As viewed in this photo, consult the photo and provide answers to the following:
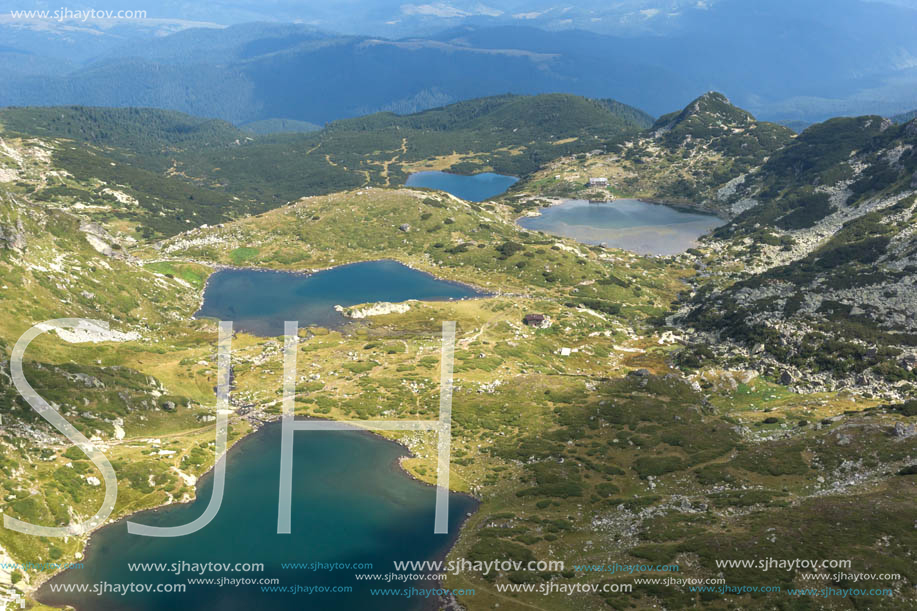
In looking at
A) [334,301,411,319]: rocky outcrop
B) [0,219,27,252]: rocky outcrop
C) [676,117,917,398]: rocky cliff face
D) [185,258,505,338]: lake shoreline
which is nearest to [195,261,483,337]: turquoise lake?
[185,258,505,338]: lake shoreline

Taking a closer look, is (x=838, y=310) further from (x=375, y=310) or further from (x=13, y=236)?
(x=13, y=236)

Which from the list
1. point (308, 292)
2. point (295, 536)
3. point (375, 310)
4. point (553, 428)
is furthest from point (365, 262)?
point (295, 536)

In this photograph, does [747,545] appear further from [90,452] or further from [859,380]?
[90,452]

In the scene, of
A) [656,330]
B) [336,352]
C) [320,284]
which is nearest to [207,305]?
[320,284]

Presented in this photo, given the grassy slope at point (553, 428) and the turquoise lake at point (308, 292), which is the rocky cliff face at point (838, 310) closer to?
the grassy slope at point (553, 428)

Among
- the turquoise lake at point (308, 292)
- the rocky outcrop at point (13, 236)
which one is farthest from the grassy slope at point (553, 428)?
the turquoise lake at point (308, 292)
